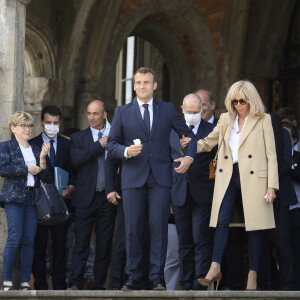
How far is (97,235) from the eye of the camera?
24.8 feet

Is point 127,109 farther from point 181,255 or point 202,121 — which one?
point 181,255

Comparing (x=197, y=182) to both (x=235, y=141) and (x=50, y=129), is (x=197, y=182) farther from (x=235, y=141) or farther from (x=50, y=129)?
(x=50, y=129)

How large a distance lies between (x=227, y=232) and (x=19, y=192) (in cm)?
190

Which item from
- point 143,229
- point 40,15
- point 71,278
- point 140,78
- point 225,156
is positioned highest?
point 40,15

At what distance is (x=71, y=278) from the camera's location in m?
7.44

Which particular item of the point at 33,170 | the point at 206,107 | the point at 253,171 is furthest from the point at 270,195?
the point at 33,170

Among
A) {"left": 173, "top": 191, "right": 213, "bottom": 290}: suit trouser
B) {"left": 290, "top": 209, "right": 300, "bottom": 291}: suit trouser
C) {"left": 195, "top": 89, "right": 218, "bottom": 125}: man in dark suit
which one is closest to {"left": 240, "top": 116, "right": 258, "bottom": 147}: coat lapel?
{"left": 173, "top": 191, "right": 213, "bottom": 290}: suit trouser

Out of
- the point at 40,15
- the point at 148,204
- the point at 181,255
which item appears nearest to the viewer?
the point at 148,204

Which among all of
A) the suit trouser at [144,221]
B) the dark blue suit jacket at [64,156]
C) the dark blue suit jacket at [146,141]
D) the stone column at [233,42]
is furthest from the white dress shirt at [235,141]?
the stone column at [233,42]

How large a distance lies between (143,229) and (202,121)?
4.53ft

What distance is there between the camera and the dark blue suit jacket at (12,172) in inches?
273

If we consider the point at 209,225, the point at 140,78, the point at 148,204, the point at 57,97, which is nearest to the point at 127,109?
the point at 140,78

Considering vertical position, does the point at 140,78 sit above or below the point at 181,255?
above

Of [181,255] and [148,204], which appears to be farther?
[181,255]
